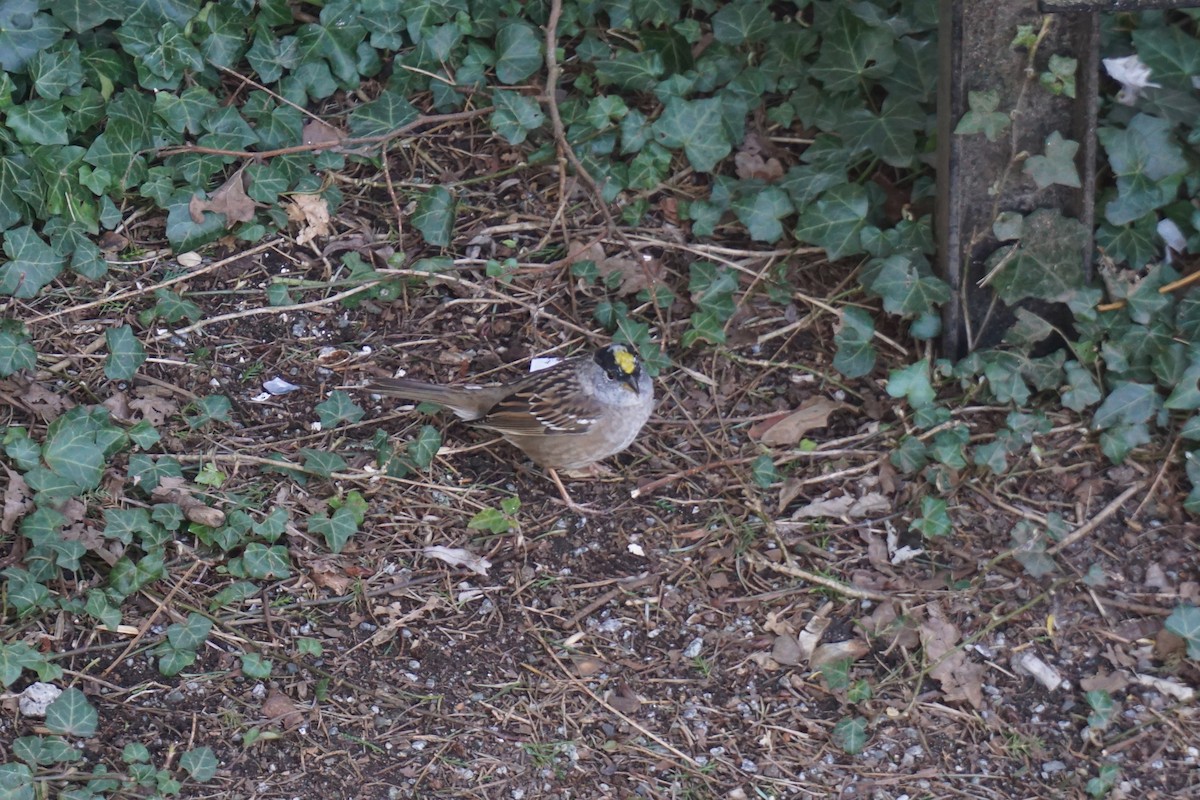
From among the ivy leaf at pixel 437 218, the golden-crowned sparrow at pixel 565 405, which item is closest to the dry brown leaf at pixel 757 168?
the golden-crowned sparrow at pixel 565 405

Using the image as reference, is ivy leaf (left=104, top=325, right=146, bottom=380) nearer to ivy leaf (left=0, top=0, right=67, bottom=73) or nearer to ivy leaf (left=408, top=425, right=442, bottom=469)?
ivy leaf (left=408, top=425, right=442, bottom=469)

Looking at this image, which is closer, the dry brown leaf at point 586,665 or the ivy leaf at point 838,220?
the dry brown leaf at point 586,665

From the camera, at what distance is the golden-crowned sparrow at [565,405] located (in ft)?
15.6

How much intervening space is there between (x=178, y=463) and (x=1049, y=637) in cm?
322

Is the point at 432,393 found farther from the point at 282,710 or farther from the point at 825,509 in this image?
the point at 825,509

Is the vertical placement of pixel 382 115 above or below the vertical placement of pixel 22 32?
below

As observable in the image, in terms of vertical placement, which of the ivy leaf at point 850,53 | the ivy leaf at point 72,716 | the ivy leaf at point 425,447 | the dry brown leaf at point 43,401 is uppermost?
the ivy leaf at point 850,53

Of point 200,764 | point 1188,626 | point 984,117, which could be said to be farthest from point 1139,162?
point 200,764

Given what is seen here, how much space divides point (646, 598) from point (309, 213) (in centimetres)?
229

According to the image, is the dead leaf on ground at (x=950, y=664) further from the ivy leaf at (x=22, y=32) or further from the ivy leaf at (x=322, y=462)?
the ivy leaf at (x=22, y=32)

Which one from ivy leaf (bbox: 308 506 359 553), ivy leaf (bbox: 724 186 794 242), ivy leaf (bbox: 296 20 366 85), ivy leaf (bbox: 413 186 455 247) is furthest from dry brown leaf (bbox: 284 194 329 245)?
ivy leaf (bbox: 724 186 794 242)

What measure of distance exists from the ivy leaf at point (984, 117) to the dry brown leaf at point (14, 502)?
3.61m

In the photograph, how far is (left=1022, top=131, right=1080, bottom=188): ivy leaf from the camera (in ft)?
15.1

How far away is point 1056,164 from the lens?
4.61 metres
